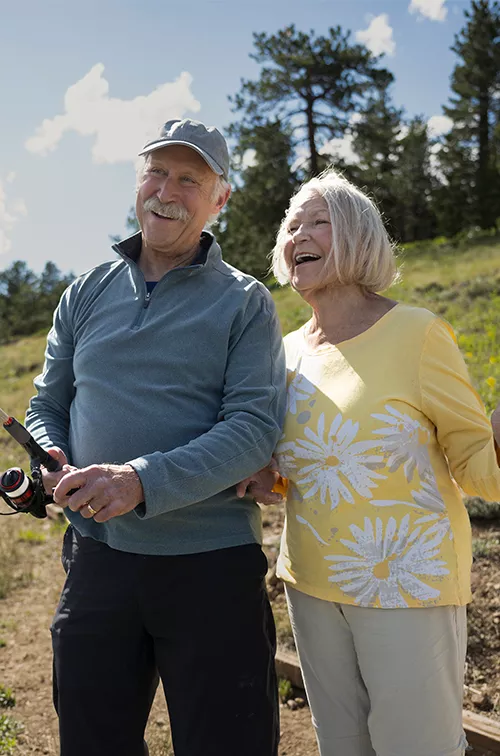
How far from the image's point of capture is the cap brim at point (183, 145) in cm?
248

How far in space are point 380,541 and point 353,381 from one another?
515 millimetres

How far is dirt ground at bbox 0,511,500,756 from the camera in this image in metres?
3.55

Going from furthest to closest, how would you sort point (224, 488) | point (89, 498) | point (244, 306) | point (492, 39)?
point (492, 39)
point (244, 306)
point (224, 488)
point (89, 498)

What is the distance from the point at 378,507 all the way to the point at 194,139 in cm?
137

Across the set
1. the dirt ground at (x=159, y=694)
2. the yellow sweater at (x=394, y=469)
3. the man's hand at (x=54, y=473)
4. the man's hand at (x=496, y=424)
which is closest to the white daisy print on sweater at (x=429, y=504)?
the yellow sweater at (x=394, y=469)

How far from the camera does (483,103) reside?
3600 centimetres

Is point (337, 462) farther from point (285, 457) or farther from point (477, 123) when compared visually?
point (477, 123)

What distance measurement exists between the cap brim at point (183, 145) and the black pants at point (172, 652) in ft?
4.28

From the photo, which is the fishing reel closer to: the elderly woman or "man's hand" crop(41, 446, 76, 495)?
"man's hand" crop(41, 446, 76, 495)

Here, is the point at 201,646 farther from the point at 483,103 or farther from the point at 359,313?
the point at 483,103

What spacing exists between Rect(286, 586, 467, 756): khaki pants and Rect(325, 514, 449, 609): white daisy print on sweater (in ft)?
0.18

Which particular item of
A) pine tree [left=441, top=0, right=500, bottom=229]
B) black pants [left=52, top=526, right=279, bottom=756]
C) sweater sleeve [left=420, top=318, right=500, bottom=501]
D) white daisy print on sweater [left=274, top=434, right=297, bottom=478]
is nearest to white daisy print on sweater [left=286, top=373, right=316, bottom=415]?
white daisy print on sweater [left=274, top=434, right=297, bottom=478]

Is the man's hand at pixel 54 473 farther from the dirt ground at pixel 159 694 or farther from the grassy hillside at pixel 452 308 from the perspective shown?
the grassy hillside at pixel 452 308

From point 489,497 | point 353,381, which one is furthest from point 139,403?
point 489,497
